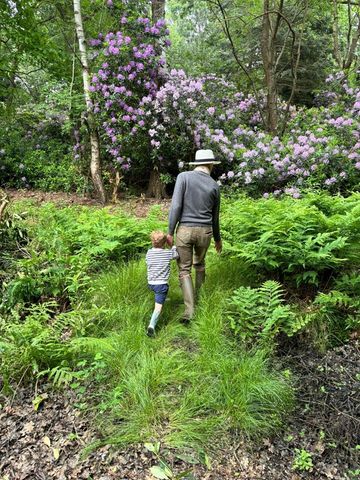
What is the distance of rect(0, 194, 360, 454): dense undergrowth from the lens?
310cm

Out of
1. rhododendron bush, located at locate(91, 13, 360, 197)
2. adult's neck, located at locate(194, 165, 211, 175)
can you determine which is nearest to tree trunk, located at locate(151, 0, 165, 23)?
rhododendron bush, located at locate(91, 13, 360, 197)

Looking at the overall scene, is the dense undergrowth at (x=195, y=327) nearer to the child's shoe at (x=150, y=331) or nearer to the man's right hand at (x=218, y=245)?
the child's shoe at (x=150, y=331)

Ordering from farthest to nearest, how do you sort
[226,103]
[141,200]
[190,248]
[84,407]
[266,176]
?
[226,103] → [141,200] → [266,176] → [190,248] → [84,407]

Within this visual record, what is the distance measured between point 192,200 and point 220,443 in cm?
237

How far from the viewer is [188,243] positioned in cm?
423

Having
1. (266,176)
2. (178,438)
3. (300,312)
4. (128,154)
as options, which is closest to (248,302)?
(300,312)

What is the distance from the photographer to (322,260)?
3.92 m

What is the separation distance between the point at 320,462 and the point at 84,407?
1.90 m

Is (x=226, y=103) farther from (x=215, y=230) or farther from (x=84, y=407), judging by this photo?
(x=84, y=407)

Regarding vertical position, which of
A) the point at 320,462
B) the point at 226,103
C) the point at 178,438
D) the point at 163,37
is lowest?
the point at 320,462

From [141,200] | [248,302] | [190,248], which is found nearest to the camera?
[248,302]

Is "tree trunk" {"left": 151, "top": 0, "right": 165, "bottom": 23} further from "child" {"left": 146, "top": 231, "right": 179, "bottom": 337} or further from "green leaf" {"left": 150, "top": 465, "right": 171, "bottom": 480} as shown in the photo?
"green leaf" {"left": 150, "top": 465, "right": 171, "bottom": 480}

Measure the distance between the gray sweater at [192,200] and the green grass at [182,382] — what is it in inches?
34.6

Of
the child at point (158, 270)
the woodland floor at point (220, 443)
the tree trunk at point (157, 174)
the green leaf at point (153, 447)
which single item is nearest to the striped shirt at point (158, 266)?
the child at point (158, 270)
